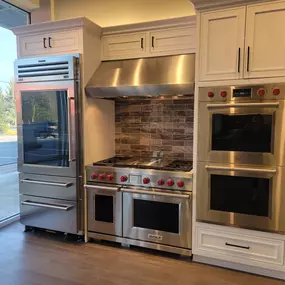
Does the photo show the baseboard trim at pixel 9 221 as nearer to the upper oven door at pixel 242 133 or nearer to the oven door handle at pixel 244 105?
the upper oven door at pixel 242 133

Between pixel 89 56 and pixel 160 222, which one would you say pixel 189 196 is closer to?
pixel 160 222

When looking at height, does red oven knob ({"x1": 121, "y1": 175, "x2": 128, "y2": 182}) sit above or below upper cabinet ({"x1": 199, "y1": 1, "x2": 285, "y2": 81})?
below

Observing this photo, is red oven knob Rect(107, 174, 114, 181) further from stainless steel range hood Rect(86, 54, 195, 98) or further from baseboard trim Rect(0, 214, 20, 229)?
baseboard trim Rect(0, 214, 20, 229)

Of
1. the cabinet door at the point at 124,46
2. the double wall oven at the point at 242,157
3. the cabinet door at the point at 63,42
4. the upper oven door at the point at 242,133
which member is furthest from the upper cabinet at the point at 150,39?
the upper oven door at the point at 242,133

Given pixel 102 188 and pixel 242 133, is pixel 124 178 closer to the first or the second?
pixel 102 188

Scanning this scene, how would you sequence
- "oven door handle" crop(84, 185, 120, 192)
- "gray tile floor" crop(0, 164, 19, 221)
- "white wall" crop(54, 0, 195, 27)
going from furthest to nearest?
→ "gray tile floor" crop(0, 164, 19, 221) → "white wall" crop(54, 0, 195, 27) → "oven door handle" crop(84, 185, 120, 192)

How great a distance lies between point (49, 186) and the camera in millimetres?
3045

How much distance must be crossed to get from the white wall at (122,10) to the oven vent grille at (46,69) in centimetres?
96

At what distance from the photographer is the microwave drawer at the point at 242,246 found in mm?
2301

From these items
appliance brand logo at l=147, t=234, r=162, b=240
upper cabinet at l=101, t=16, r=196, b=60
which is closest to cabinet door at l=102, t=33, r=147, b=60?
upper cabinet at l=101, t=16, r=196, b=60

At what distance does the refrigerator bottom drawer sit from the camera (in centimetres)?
297

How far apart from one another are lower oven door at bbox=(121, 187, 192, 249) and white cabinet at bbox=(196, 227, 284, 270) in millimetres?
165

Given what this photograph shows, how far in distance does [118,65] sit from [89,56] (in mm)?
335

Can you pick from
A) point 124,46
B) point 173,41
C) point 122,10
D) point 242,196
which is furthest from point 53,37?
point 242,196
